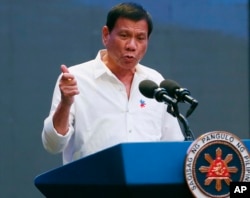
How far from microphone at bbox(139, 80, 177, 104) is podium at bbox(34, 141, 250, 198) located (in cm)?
34

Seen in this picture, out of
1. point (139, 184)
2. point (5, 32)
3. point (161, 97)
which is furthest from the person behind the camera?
point (5, 32)

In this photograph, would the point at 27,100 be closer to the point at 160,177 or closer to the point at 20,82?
the point at 20,82

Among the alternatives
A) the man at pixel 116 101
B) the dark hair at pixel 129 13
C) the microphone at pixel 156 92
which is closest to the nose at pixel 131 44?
the man at pixel 116 101

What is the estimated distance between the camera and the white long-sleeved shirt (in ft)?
15.5

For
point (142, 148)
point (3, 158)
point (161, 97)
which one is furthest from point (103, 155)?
point (3, 158)

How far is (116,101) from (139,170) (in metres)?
1.22

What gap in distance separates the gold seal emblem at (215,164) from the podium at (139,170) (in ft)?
0.12

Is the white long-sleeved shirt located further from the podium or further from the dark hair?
the podium

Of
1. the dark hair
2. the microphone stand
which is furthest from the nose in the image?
the microphone stand

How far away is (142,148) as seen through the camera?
3729 mm

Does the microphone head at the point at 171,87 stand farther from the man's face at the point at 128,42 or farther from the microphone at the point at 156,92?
the man's face at the point at 128,42

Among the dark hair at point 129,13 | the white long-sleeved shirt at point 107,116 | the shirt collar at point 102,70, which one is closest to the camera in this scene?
the white long-sleeved shirt at point 107,116

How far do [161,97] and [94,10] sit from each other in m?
4.56

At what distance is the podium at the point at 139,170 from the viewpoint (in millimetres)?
3686
